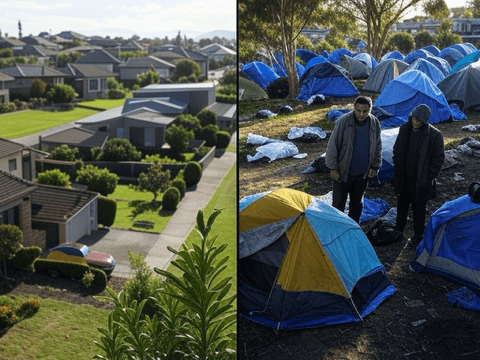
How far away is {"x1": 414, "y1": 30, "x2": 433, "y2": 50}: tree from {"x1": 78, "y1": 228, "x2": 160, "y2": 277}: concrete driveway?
2395mm

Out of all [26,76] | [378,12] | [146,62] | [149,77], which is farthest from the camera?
[149,77]

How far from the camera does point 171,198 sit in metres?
8.16

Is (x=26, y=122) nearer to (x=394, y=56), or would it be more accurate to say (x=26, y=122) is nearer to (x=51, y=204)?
(x=51, y=204)

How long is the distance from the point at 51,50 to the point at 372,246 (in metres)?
4.22

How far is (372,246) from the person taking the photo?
1794 millimetres

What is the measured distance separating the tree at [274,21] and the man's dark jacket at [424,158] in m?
0.45

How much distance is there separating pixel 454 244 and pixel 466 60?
1198 mm

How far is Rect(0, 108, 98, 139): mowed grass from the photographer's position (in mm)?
3533

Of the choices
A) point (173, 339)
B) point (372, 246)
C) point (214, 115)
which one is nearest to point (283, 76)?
point (372, 246)

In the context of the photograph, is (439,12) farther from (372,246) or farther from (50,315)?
(50,315)

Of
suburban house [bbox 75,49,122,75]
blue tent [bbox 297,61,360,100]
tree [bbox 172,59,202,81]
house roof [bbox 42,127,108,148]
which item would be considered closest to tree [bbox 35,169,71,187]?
blue tent [bbox 297,61,360,100]

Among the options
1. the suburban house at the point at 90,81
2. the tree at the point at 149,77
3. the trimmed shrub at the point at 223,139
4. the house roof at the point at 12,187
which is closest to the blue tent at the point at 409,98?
the house roof at the point at 12,187

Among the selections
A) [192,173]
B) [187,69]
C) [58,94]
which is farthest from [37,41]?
[192,173]

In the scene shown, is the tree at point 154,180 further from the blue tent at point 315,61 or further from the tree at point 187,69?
the blue tent at point 315,61
